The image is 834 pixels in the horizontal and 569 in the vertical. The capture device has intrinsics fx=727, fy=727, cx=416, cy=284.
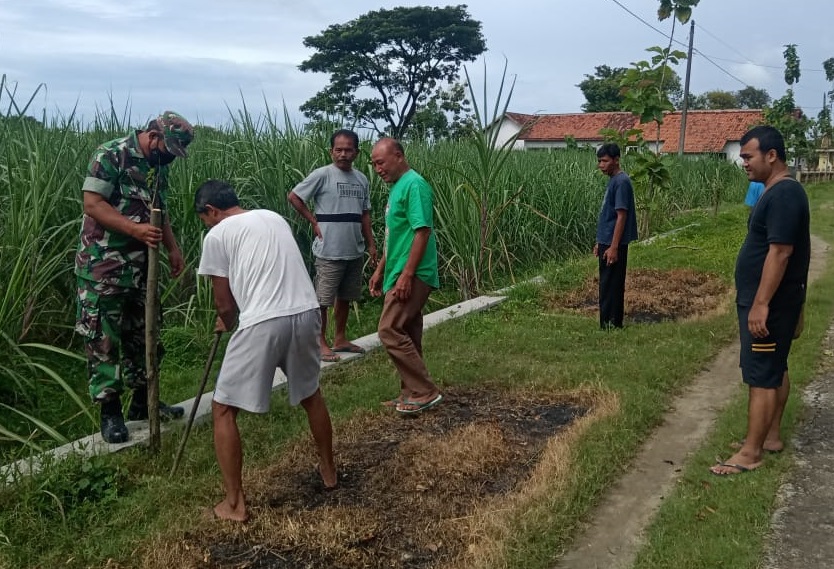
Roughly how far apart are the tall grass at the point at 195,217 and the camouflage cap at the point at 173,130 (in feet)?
3.69

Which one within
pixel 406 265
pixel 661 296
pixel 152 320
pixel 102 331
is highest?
pixel 406 265

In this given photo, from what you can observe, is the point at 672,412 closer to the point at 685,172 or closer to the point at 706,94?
the point at 685,172

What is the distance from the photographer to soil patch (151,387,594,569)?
9.96ft

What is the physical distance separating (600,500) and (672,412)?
4.87ft

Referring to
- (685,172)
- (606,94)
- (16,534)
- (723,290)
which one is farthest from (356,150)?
(606,94)

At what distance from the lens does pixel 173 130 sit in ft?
13.0

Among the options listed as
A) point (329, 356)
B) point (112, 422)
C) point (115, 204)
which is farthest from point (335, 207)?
point (112, 422)

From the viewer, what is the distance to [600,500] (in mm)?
3543

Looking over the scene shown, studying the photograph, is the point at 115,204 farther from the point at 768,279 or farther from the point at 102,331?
the point at 768,279

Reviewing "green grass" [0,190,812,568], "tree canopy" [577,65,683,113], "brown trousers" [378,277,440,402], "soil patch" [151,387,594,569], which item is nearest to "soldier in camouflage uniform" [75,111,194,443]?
"green grass" [0,190,812,568]

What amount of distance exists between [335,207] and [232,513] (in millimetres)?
2950

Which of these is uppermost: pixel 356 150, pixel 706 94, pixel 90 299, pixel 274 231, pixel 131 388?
pixel 706 94

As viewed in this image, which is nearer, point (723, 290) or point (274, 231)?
point (274, 231)

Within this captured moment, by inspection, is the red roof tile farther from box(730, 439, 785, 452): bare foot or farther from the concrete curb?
box(730, 439, 785, 452): bare foot
